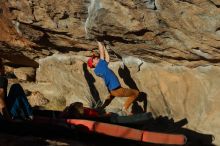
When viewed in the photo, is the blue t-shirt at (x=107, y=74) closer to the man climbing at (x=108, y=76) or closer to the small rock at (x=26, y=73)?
the man climbing at (x=108, y=76)

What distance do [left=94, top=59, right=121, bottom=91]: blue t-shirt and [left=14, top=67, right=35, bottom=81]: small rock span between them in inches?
133

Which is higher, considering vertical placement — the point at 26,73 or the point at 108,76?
the point at 108,76

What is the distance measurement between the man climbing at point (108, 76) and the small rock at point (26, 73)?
311 centimetres

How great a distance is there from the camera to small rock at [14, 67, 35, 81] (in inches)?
514

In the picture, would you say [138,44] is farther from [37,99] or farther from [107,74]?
[37,99]

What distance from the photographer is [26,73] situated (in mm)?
13117

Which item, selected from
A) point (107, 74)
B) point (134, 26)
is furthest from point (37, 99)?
point (134, 26)

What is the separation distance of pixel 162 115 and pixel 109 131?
6.55 feet

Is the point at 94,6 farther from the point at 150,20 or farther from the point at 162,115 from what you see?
the point at 162,115

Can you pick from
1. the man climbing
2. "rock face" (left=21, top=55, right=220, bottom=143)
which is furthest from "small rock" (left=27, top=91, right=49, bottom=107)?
the man climbing

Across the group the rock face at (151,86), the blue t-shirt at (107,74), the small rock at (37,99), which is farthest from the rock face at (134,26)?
the small rock at (37,99)

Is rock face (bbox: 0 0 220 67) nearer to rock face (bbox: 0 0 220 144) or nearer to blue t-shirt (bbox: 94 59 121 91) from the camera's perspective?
rock face (bbox: 0 0 220 144)

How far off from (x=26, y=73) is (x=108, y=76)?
144 inches

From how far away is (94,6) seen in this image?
8922 mm
